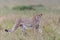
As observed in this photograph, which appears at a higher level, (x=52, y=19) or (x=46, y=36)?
(x=46, y=36)

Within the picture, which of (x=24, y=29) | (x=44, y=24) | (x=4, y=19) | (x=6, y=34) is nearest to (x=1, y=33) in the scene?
(x=6, y=34)

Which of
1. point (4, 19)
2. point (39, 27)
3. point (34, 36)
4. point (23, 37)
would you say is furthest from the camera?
point (4, 19)

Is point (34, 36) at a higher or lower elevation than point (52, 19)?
higher

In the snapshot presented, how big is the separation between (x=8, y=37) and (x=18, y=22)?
1.43m

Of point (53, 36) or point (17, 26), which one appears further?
point (17, 26)

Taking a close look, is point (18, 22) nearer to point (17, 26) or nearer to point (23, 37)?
point (17, 26)

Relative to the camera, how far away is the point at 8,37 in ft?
33.2

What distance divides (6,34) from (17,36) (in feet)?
1.05

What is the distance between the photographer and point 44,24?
1166 cm

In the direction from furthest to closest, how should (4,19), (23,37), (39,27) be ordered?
(4,19) < (39,27) < (23,37)

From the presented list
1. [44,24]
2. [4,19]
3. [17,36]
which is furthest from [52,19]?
[17,36]

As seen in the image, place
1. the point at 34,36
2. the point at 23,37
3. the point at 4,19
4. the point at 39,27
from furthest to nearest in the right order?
the point at 4,19, the point at 39,27, the point at 23,37, the point at 34,36

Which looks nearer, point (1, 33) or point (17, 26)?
point (1, 33)

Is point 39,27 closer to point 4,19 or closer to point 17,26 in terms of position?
point 17,26
